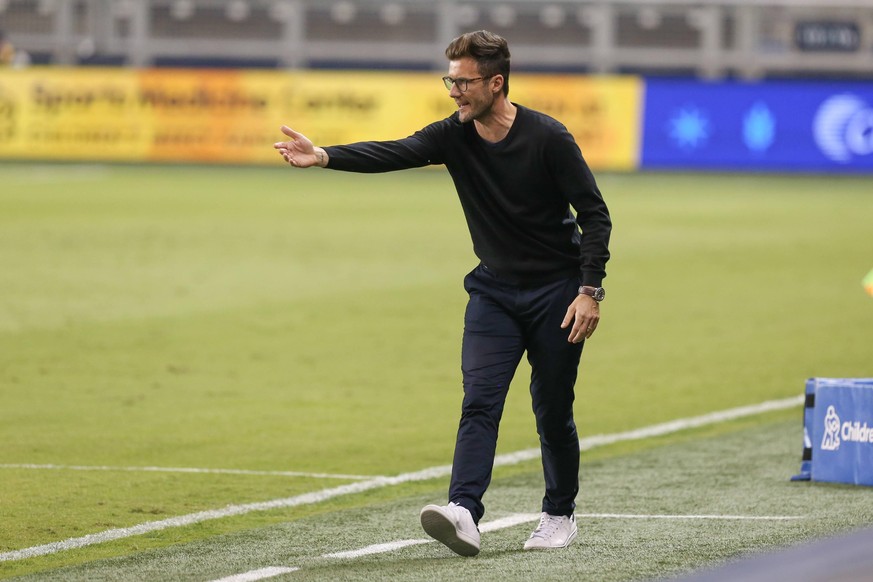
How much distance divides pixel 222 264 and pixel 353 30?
1864cm

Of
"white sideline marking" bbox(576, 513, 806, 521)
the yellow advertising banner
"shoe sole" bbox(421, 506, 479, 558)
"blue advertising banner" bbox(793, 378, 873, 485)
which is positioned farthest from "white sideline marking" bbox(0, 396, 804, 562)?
the yellow advertising banner

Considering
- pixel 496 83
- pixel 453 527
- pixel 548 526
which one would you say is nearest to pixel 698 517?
pixel 548 526

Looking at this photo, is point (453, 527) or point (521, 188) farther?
point (521, 188)

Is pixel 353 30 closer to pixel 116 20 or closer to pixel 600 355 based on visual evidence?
pixel 116 20

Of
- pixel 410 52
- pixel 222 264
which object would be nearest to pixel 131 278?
pixel 222 264

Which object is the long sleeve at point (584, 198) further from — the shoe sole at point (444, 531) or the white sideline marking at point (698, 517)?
the white sideline marking at point (698, 517)

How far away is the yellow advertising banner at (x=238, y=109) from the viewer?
31641 mm

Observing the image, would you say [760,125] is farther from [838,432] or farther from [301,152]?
[301,152]

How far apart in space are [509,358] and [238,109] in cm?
2633

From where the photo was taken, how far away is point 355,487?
8.09 m

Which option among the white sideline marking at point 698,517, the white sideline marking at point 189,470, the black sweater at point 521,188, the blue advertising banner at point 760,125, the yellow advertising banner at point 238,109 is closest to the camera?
the black sweater at point 521,188

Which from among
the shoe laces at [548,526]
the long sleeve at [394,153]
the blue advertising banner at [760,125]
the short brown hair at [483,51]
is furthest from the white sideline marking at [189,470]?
the blue advertising banner at [760,125]

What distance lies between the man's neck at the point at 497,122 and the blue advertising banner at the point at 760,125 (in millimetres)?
25388

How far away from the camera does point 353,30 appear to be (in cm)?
3631
